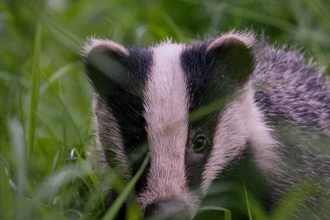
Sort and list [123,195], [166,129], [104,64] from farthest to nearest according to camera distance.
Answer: [104,64], [166,129], [123,195]

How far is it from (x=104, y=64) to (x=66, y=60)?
7.32 ft

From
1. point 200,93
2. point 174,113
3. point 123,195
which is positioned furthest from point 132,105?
point 123,195

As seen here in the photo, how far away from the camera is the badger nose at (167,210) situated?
10.1 feet

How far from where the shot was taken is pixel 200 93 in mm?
3488

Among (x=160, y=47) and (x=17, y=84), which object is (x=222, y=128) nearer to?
(x=160, y=47)

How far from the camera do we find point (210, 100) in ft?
11.6

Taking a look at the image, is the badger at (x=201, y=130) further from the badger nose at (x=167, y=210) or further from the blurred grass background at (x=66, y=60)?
the blurred grass background at (x=66, y=60)

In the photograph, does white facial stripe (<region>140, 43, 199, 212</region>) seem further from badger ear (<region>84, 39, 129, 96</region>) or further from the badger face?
badger ear (<region>84, 39, 129, 96</region>)

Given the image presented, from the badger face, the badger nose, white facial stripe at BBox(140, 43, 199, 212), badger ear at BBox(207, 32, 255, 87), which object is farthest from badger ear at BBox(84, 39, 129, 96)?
the badger nose

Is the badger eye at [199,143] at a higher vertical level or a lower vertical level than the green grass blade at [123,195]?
higher

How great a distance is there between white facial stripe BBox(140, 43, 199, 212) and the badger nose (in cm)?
4

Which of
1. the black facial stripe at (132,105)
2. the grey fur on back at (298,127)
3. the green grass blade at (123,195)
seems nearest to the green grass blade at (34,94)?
the black facial stripe at (132,105)

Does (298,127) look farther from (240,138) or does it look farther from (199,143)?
(199,143)

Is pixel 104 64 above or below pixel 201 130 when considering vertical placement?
above
